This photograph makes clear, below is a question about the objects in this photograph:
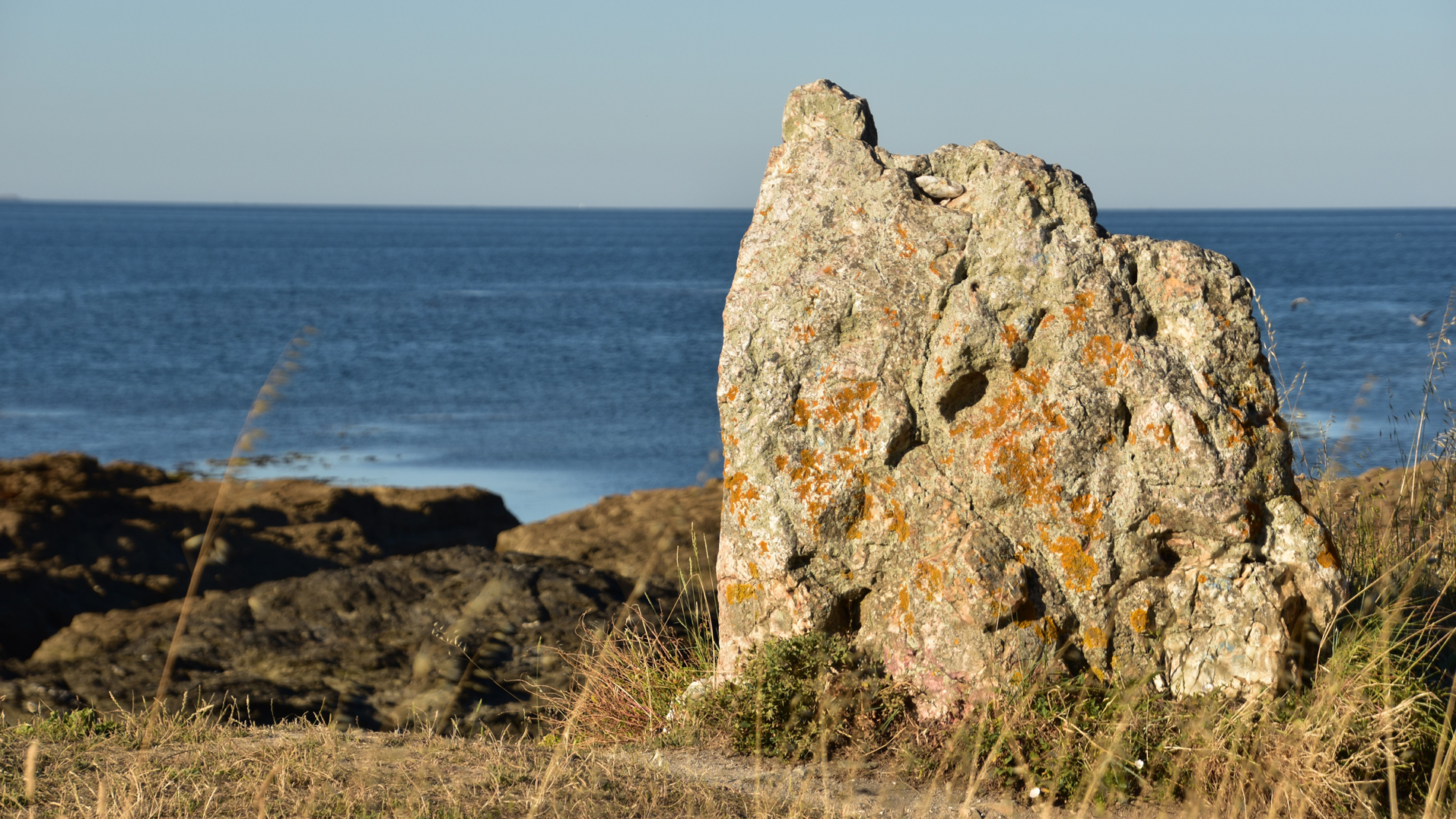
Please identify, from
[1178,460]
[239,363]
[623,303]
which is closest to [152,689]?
Answer: [1178,460]

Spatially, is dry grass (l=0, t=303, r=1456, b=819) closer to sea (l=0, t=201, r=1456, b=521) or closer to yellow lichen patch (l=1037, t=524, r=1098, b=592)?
yellow lichen patch (l=1037, t=524, r=1098, b=592)

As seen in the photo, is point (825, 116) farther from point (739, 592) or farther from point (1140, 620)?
point (1140, 620)

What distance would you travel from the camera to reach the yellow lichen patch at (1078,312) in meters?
4.43

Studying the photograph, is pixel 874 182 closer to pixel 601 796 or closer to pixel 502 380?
pixel 601 796

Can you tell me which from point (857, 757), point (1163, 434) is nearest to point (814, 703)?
point (857, 757)

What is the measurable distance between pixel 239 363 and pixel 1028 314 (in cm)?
3176

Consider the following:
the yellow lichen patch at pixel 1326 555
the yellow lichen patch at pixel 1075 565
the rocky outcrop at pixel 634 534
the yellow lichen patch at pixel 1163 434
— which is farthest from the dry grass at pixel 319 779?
the rocky outcrop at pixel 634 534

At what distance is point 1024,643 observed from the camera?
4.21 meters

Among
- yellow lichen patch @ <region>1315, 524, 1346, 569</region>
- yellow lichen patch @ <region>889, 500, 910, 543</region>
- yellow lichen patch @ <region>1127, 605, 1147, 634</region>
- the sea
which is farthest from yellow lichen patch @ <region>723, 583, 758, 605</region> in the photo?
yellow lichen patch @ <region>1315, 524, 1346, 569</region>

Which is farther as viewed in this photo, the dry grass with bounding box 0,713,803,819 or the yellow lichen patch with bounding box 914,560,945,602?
the yellow lichen patch with bounding box 914,560,945,602

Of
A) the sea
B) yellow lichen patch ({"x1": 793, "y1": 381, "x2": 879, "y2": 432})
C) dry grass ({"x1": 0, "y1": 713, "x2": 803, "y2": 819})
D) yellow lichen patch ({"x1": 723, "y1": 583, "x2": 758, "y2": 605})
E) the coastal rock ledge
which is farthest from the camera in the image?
the sea

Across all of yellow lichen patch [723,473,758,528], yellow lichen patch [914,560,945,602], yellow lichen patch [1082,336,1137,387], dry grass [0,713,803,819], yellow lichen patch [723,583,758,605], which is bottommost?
dry grass [0,713,803,819]

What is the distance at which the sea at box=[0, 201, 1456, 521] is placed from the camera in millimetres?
18266

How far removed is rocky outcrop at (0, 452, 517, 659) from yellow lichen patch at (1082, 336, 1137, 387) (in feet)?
25.2
